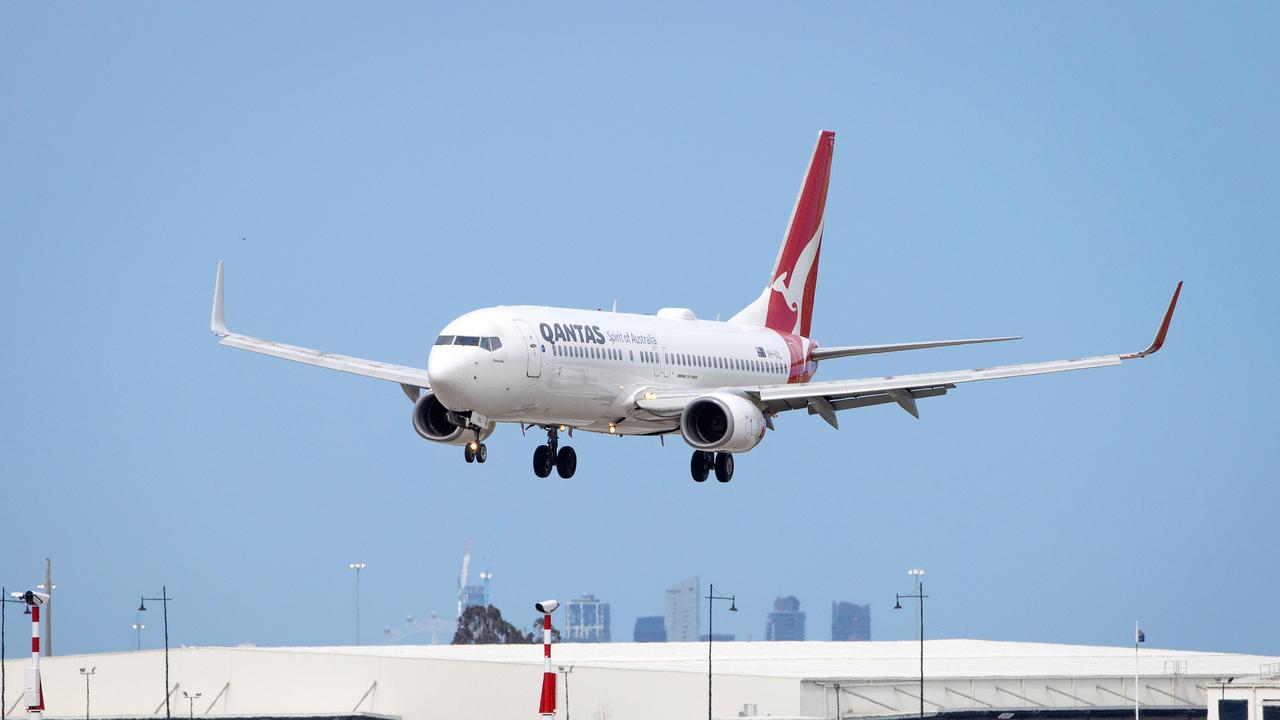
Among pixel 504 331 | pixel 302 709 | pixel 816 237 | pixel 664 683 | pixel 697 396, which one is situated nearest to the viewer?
pixel 504 331

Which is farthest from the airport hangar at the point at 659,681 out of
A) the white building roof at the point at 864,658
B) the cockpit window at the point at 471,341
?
the cockpit window at the point at 471,341

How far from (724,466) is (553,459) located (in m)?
6.38

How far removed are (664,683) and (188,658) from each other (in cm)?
3922

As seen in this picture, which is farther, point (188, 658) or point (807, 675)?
point (188, 658)

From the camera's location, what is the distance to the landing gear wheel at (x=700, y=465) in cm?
7956

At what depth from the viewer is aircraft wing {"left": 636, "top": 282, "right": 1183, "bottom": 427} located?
249 feet

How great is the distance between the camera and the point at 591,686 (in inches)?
4269

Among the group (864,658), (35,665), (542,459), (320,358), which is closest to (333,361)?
(320,358)

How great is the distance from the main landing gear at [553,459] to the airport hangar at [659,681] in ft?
87.3

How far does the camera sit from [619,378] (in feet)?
244

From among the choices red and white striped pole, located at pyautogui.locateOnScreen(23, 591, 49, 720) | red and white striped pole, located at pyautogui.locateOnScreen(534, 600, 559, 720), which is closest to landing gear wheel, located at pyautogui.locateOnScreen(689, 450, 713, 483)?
red and white striped pole, located at pyautogui.locateOnScreen(534, 600, 559, 720)

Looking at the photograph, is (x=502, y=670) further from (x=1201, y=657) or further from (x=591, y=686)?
(x=1201, y=657)

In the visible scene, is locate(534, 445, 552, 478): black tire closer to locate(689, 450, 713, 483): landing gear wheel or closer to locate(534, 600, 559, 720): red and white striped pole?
locate(689, 450, 713, 483): landing gear wheel

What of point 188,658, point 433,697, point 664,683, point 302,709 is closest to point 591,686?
point 664,683
